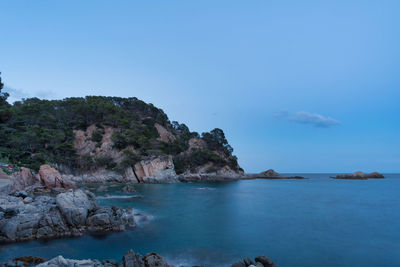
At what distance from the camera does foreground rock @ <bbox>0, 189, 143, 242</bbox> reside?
A: 11094 millimetres

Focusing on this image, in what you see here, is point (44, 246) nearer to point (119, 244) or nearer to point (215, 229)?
point (119, 244)

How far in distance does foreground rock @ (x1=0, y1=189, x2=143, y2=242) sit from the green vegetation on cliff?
22.7 meters

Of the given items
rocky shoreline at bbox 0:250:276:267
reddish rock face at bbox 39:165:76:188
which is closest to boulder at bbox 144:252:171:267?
rocky shoreline at bbox 0:250:276:267

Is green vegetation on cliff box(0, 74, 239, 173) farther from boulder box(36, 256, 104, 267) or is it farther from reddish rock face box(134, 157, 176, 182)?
boulder box(36, 256, 104, 267)

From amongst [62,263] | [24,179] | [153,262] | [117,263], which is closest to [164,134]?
[24,179]

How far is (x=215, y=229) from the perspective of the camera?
1472 cm

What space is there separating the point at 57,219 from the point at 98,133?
42176 mm

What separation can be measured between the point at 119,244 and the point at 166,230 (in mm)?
3457

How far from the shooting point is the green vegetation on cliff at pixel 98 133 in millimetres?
38903

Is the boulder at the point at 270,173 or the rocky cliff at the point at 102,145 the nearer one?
the rocky cliff at the point at 102,145

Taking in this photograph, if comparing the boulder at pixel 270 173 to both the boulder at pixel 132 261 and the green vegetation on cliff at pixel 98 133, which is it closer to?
the green vegetation on cliff at pixel 98 133

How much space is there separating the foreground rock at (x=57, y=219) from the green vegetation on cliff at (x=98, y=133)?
74.4 ft

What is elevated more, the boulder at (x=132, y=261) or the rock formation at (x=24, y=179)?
the rock formation at (x=24, y=179)

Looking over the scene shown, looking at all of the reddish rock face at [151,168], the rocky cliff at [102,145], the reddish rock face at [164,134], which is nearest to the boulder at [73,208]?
the rocky cliff at [102,145]
